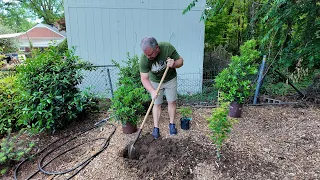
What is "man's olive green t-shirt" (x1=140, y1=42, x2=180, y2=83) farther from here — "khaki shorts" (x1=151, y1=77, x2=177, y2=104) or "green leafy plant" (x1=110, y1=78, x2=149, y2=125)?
"green leafy plant" (x1=110, y1=78, x2=149, y2=125)

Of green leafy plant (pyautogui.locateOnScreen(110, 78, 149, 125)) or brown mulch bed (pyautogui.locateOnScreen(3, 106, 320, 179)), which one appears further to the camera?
green leafy plant (pyautogui.locateOnScreen(110, 78, 149, 125))

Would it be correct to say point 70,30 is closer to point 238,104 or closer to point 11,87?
point 11,87

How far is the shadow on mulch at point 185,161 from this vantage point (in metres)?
1.92

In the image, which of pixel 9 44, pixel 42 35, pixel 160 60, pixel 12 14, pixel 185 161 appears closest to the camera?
pixel 185 161

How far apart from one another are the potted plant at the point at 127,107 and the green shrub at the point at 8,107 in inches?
61.2

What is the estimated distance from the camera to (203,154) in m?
2.21

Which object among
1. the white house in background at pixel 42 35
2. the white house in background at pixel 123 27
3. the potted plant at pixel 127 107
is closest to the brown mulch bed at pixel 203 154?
the potted plant at pixel 127 107

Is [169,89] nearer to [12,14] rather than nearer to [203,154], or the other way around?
[203,154]

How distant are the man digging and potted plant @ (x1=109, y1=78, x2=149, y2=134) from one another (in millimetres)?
298

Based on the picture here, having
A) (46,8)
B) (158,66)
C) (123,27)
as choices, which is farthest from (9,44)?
(158,66)

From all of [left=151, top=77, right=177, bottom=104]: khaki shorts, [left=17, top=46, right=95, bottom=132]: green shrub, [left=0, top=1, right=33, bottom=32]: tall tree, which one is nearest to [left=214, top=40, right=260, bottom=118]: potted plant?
[left=151, top=77, right=177, bottom=104]: khaki shorts

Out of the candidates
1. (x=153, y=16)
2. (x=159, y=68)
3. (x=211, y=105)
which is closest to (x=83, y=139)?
(x=159, y=68)

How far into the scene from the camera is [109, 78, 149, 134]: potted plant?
2572 millimetres

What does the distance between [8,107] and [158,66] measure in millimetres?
2580
